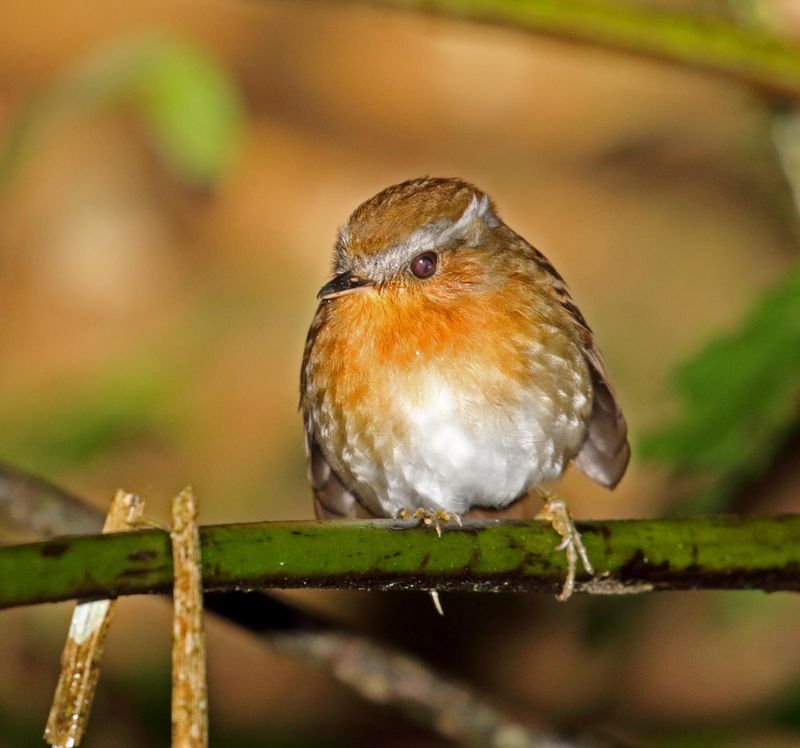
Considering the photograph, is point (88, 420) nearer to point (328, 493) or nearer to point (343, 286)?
point (328, 493)

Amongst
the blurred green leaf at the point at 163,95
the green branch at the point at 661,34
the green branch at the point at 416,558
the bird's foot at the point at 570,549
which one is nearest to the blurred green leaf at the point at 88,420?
the blurred green leaf at the point at 163,95

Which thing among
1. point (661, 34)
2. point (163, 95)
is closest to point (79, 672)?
point (661, 34)

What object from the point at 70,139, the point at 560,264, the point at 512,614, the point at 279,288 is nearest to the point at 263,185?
the point at 279,288

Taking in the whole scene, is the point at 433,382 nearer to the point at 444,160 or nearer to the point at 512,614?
the point at 512,614

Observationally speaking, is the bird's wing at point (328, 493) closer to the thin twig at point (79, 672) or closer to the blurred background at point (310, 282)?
the blurred background at point (310, 282)

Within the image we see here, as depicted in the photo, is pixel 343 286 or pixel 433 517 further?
pixel 343 286

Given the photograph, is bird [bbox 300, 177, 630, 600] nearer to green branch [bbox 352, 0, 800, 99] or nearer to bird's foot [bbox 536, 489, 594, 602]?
green branch [bbox 352, 0, 800, 99]
